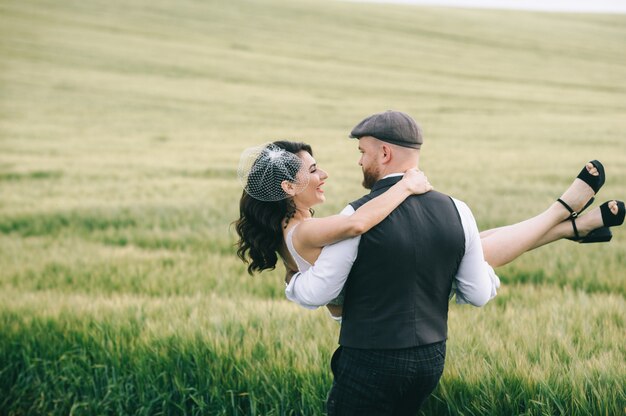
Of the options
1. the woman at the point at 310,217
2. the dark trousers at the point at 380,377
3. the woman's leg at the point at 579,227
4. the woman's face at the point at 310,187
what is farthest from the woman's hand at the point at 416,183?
the woman's leg at the point at 579,227

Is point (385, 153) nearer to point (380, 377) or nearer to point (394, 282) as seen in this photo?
point (394, 282)

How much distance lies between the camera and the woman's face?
2.83 metres

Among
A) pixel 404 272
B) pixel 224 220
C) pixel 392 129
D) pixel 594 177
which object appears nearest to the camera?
pixel 404 272

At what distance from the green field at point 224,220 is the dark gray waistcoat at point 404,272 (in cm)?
102

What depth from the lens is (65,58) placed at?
36375mm

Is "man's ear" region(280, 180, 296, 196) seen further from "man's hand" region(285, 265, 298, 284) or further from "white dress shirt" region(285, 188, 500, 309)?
"man's hand" region(285, 265, 298, 284)

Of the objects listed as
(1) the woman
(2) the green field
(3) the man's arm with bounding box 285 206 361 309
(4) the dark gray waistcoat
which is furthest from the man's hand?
(2) the green field

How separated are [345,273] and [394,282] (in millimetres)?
208

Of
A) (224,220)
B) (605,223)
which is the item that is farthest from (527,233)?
(224,220)

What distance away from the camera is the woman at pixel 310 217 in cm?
256

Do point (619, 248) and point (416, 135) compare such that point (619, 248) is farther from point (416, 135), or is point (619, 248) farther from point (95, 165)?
point (95, 165)

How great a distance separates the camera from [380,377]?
269cm

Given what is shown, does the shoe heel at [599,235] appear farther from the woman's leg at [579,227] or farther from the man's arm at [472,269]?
the man's arm at [472,269]

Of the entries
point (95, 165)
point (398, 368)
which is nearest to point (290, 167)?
point (398, 368)
